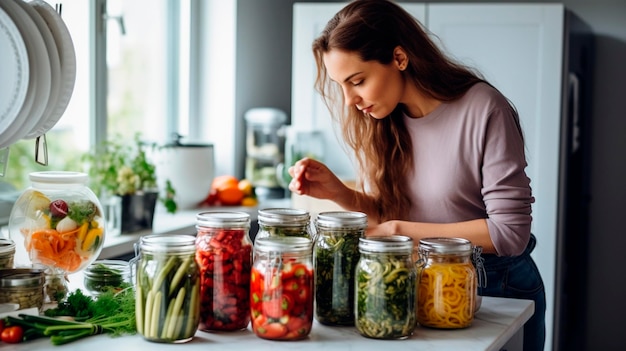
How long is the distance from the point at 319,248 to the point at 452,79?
0.67m

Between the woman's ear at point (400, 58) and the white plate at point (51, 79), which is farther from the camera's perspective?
the woman's ear at point (400, 58)

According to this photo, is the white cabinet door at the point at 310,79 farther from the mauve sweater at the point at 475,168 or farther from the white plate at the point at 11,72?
the white plate at the point at 11,72

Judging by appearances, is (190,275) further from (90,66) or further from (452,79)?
(90,66)

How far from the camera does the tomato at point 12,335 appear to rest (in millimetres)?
1409

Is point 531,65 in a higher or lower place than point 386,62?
higher

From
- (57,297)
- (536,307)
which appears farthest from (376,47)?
(57,297)

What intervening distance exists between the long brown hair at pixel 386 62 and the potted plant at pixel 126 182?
956 mm

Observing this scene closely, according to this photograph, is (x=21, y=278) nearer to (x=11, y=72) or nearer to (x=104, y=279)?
(x=104, y=279)

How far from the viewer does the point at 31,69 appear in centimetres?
150

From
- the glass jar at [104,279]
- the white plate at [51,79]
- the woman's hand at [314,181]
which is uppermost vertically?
the white plate at [51,79]

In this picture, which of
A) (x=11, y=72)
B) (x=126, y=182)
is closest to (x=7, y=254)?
(x=11, y=72)

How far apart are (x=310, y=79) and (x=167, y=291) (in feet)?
7.73

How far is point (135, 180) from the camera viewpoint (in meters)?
2.92

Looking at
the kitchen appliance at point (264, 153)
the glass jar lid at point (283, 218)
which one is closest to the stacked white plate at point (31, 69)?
the glass jar lid at point (283, 218)
